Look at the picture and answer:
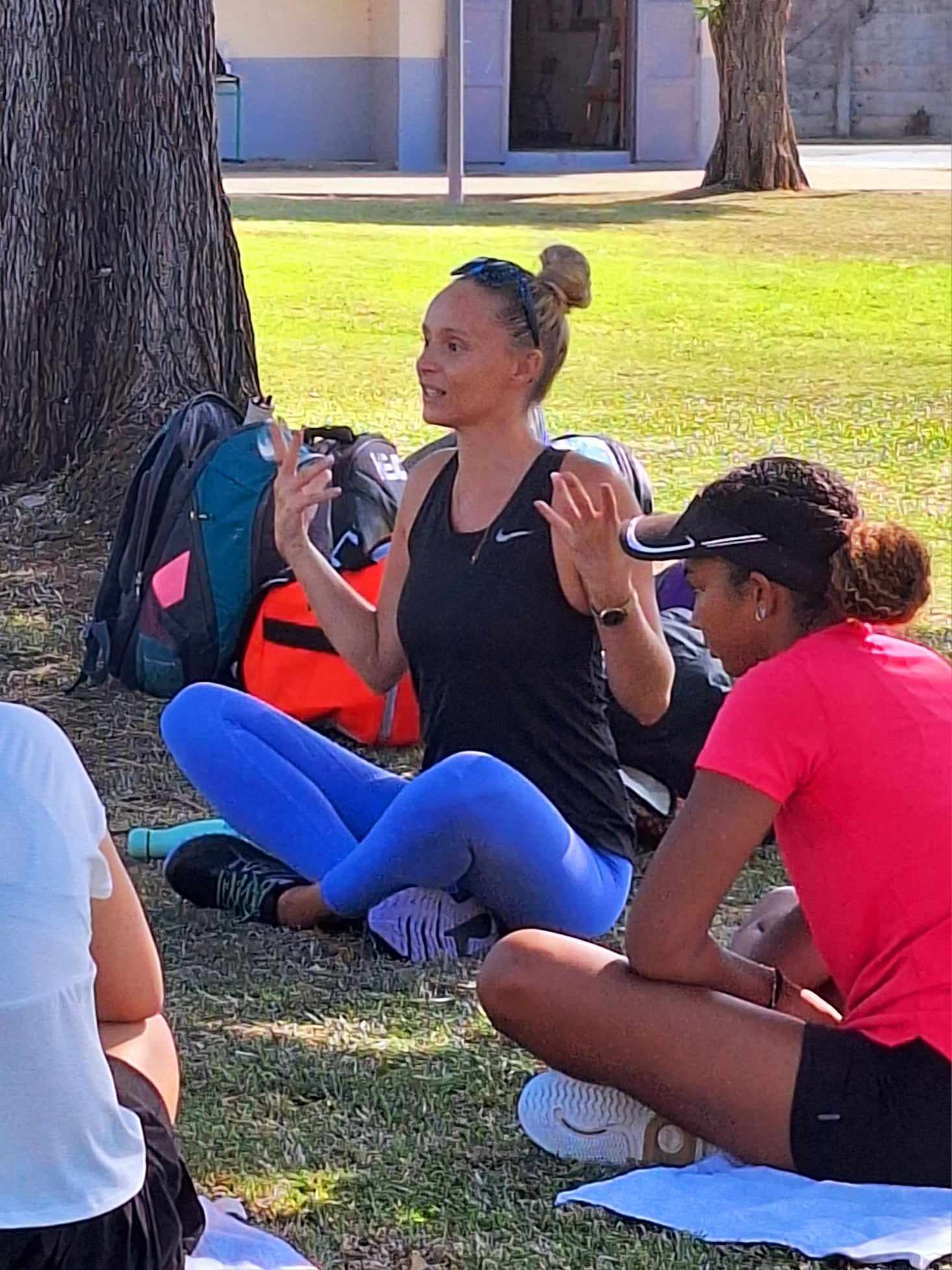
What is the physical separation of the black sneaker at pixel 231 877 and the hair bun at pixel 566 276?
1166 mm

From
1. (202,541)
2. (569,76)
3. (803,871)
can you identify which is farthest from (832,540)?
(569,76)

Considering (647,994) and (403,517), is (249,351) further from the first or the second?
(647,994)

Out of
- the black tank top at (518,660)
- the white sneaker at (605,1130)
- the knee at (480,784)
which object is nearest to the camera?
the white sneaker at (605,1130)

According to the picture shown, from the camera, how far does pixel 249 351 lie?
6648 mm

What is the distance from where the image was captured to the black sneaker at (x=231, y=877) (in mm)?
3746

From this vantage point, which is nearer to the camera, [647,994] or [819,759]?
[819,759]

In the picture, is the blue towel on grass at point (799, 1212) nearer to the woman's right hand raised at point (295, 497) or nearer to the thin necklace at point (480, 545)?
the thin necklace at point (480, 545)

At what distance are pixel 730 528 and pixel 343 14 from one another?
922 inches

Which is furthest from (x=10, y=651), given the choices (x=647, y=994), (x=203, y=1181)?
(x=647, y=994)

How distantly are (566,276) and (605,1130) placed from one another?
1.45 meters

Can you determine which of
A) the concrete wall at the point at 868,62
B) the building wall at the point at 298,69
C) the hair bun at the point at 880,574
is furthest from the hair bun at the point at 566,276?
the concrete wall at the point at 868,62

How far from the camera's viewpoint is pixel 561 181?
894 inches

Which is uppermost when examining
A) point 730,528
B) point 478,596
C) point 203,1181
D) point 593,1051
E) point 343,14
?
point 343,14

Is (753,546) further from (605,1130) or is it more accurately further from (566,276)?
(566,276)
